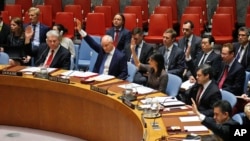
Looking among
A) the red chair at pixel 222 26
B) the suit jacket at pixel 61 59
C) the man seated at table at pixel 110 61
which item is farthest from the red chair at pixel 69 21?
the man seated at table at pixel 110 61

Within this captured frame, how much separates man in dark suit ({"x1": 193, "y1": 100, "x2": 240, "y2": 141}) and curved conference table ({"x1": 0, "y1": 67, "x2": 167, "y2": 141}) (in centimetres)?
76

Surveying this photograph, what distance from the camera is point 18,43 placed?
7039 millimetres

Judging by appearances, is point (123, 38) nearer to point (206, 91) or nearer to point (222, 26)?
point (222, 26)

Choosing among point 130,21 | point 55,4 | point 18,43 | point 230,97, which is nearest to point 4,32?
point 18,43

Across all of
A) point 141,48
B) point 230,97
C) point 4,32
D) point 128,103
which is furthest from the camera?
point 4,32

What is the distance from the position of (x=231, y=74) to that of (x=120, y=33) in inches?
93.2

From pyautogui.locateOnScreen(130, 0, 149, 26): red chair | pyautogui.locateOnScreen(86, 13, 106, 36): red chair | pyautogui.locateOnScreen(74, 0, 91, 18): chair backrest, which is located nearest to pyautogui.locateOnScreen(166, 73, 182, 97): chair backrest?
pyautogui.locateOnScreen(86, 13, 106, 36): red chair

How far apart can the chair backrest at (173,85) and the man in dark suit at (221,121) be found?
3.63ft

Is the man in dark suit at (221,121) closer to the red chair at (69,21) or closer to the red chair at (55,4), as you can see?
the red chair at (69,21)

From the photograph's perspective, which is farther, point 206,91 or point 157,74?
point 157,74

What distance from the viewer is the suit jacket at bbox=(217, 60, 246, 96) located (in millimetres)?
5730

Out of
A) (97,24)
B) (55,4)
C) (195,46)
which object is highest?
(55,4)

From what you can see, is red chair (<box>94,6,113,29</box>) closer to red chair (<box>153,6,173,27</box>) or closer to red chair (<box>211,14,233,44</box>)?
red chair (<box>153,6,173,27</box>)

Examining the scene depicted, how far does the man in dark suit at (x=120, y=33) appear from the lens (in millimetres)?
7633
